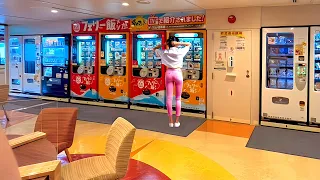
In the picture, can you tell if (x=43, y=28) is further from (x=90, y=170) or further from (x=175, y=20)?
(x=90, y=170)

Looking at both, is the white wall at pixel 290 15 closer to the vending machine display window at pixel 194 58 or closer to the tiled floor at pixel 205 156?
the vending machine display window at pixel 194 58

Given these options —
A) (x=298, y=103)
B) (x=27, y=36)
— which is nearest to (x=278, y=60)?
(x=298, y=103)

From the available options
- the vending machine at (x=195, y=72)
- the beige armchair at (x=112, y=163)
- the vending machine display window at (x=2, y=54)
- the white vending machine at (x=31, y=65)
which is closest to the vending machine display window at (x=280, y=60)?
the vending machine at (x=195, y=72)

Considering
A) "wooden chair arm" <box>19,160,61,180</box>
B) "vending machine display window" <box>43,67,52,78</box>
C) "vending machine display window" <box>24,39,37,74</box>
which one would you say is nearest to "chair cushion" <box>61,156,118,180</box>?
"wooden chair arm" <box>19,160,61,180</box>

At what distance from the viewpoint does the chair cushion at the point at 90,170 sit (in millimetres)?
2307

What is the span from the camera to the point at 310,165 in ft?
12.3

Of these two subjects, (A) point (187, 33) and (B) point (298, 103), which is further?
(A) point (187, 33)

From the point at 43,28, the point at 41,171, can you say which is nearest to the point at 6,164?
the point at 41,171

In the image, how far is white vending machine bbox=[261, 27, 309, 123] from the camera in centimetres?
538

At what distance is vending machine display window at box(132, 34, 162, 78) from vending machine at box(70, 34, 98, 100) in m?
1.28

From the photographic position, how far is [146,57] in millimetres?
7137

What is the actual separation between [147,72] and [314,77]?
369cm

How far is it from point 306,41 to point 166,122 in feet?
10.3

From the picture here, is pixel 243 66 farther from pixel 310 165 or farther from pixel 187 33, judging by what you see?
pixel 310 165
